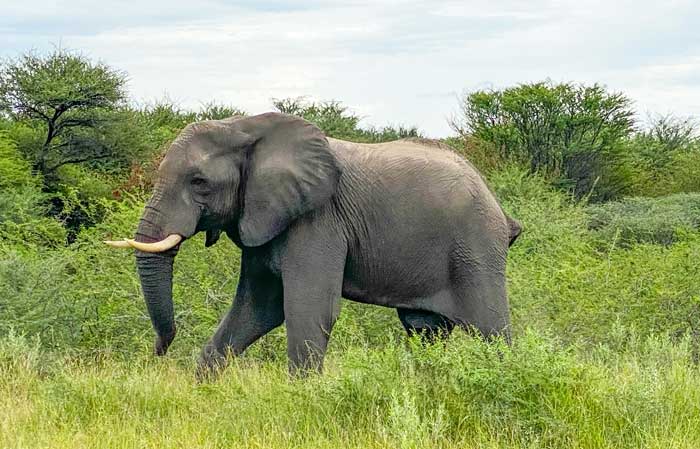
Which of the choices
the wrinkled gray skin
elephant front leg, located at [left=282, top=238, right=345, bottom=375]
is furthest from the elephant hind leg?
elephant front leg, located at [left=282, top=238, right=345, bottom=375]

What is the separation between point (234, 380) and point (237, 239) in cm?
94

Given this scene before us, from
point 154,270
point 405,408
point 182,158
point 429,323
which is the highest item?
point 182,158

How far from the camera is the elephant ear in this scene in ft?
24.0

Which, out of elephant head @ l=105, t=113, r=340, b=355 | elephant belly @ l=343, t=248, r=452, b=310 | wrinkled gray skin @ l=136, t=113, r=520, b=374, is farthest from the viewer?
elephant belly @ l=343, t=248, r=452, b=310

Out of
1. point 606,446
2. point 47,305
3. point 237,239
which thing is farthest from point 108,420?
point 47,305

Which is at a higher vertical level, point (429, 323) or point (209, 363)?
point (429, 323)

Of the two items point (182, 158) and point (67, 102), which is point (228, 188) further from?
point (67, 102)

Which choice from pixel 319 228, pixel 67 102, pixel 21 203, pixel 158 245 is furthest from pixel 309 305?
pixel 67 102

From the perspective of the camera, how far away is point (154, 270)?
7.12 meters

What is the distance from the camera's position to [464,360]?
648 cm

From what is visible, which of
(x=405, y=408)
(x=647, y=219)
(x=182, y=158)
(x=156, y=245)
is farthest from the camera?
(x=647, y=219)

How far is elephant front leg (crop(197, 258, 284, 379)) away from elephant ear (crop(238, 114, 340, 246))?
59 cm

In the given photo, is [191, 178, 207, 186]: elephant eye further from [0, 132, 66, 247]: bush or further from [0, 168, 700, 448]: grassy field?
[0, 132, 66, 247]: bush

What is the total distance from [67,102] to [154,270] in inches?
860
